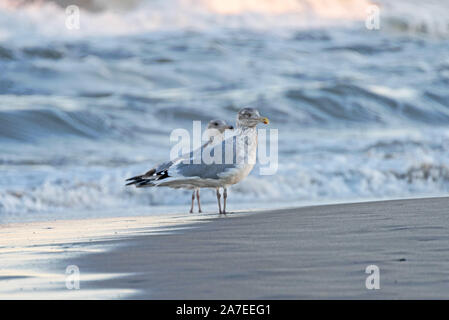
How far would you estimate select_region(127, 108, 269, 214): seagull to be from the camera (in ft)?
23.8

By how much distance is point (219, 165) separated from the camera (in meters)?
7.24

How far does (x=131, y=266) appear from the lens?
455 centimetres

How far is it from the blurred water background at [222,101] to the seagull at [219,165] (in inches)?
43.3

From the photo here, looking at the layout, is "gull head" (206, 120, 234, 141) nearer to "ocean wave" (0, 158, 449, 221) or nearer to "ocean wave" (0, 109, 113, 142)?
"ocean wave" (0, 158, 449, 221)

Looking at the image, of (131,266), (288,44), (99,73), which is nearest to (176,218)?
(131,266)

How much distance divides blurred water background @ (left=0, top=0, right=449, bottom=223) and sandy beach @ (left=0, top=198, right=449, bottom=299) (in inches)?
82.7

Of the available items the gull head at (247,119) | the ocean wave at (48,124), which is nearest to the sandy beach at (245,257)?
the gull head at (247,119)

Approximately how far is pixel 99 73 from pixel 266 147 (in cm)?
985

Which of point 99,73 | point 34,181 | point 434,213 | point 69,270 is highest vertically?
point 99,73

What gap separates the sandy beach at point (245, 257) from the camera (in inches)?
149

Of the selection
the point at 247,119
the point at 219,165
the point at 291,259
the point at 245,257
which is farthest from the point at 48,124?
the point at 291,259

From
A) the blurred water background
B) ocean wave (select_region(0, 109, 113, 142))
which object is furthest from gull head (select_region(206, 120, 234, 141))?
ocean wave (select_region(0, 109, 113, 142))

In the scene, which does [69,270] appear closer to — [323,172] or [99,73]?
[323,172]

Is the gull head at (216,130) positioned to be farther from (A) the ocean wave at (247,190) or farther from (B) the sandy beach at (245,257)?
(B) the sandy beach at (245,257)
